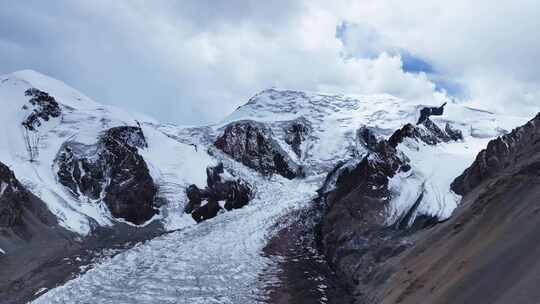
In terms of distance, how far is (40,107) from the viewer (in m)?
69.8

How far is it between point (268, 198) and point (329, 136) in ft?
174

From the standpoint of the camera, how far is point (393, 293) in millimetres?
27453

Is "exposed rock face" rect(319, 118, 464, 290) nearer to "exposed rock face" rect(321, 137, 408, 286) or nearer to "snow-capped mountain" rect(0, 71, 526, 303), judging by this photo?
"exposed rock face" rect(321, 137, 408, 286)

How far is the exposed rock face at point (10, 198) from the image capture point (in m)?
44.0

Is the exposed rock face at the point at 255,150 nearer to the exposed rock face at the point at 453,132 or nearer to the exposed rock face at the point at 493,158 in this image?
the exposed rock face at the point at 453,132

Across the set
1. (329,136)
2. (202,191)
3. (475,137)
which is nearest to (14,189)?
(202,191)

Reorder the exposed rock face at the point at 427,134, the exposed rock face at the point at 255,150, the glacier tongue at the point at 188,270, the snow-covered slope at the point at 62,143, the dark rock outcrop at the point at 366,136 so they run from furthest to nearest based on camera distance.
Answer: the dark rock outcrop at the point at 366,136 < the exposed rock face at the point at 255,150 < the exposed rock face at the point at 427,134 < the snow-covered slope at the point at 62,143 < the glacier tongue at the point at 188,270

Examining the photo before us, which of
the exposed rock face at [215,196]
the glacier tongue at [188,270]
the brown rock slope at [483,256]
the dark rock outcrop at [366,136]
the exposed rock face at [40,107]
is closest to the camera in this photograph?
the brown rock slope at [483,256]

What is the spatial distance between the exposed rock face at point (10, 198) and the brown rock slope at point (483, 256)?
27.7 metres

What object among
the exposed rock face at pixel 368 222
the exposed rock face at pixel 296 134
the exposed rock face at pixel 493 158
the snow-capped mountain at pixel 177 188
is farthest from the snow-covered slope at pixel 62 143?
the exposed rock face at pixel 296 134

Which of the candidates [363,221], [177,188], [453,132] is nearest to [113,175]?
[177,188]

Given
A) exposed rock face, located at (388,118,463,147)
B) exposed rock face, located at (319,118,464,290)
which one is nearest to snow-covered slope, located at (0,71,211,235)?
exposed rock face, located at (319,118,464,290)

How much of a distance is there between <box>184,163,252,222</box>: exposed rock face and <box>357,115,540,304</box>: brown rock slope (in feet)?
112

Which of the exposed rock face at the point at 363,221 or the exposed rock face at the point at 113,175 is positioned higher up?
the exposed rock face at the point at 363,221
